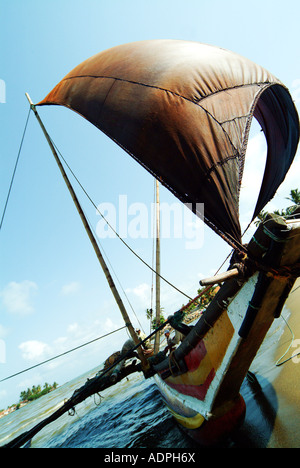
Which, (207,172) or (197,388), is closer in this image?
(207,172)

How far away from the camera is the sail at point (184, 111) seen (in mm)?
3543

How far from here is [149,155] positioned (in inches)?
162

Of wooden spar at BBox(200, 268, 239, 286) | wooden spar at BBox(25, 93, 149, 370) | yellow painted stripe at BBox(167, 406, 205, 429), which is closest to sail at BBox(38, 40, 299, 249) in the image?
wooden spar at BBox(200, 268, 239, 286)

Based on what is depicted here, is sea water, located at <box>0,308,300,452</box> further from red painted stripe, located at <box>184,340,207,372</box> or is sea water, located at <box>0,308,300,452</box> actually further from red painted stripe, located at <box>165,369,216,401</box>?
red painted stripe, located at <box>184,340,207,372</box>

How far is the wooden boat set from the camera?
3197 mm

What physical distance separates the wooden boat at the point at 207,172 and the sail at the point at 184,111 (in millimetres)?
19

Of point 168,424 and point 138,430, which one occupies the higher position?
point 168,424

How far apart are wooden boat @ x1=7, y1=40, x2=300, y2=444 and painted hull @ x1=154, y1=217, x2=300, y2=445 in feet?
0.06

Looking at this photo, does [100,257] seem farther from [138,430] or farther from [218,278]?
[138,430]

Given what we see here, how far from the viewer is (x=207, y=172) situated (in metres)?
3.52

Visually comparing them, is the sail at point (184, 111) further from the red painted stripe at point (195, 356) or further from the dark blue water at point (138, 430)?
the dark blue water at point (138, 430)

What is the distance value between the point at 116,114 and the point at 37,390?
359ft

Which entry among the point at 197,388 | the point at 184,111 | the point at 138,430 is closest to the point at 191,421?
the point at 197,388

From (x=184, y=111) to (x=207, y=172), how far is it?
1.32m
